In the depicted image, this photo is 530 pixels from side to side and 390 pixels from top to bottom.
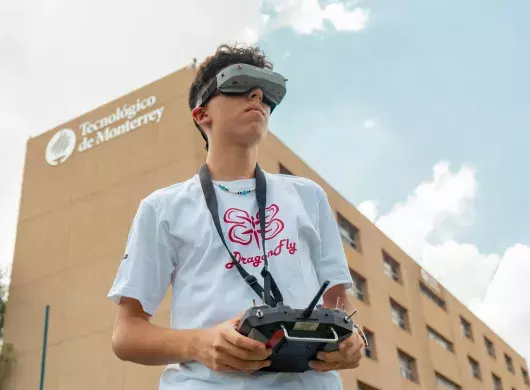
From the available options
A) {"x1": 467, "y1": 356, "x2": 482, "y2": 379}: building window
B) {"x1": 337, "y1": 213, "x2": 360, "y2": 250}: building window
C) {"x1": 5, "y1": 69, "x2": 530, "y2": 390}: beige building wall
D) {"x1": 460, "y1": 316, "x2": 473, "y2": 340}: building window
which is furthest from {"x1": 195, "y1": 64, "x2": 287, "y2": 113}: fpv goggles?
{"x1": 460, "y1": 316, "x2": 473, "y2": 340}: building window

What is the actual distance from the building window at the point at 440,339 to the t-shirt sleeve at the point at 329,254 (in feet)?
97.4

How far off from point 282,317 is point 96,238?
19549 millimetres

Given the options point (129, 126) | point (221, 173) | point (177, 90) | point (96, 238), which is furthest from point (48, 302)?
point (221, 173)

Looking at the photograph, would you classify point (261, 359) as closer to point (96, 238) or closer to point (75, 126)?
point (96, 238)

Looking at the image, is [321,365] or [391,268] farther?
[391,268]

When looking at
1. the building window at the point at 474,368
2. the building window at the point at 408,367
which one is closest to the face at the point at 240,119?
the building window at the point at 408,367

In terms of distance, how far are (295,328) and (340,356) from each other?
0.21 m

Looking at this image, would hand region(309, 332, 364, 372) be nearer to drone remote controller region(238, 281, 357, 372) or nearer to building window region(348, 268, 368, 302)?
drone remote controller region(238, 281, 357, 372)

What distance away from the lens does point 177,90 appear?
21.1 m

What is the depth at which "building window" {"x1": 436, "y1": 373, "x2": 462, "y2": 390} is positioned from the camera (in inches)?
1161

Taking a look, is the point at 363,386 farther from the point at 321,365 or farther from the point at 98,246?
the point at 321,365

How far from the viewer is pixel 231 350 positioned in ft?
5.31

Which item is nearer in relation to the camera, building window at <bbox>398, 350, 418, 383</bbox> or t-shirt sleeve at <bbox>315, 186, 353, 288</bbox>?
t-shirt sleeve at <bbox>315, 186, 353, 288</bbox>

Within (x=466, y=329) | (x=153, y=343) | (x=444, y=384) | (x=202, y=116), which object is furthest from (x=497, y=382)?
(x=153, y=343)
